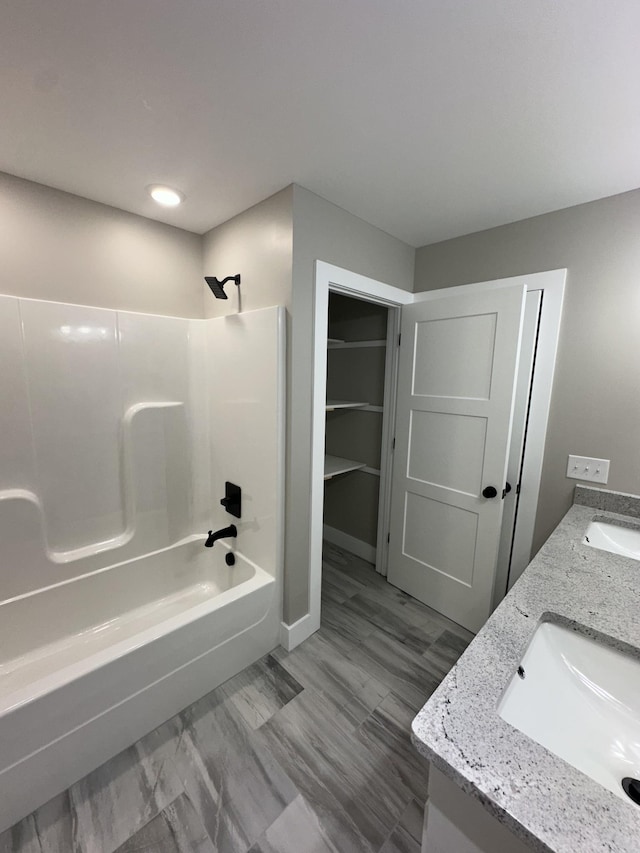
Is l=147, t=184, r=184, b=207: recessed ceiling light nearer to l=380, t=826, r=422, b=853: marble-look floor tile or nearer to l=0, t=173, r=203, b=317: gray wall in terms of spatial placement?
l=0, t=173, r=203, b=317: gray wall

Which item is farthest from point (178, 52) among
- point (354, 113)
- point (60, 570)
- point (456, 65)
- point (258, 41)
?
point (60, 570)

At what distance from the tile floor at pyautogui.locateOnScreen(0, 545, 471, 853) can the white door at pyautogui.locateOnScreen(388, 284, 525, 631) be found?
493mm

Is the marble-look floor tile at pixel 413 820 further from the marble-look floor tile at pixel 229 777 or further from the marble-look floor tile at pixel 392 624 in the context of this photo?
the marble-look floor tile at pixel 392 624

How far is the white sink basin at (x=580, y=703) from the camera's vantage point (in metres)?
0.73

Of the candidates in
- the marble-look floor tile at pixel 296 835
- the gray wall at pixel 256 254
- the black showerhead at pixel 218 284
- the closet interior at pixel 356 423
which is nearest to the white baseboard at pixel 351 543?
the closet interior at pixel 356 423

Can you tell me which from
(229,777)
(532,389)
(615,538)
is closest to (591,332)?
(532,389)

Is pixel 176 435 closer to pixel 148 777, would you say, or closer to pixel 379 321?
pixel 148 777

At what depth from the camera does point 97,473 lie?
184 centimetres

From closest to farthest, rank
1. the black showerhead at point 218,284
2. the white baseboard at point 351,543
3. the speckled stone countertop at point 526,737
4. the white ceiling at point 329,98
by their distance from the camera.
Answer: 1. the speckled stone countertop at point 526,737
2. the white ceiling at point 329,98
3. the black showerhead at point 218,284
4. the white baseboard at point 351,543

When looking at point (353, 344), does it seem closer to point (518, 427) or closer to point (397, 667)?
point (518, 427)

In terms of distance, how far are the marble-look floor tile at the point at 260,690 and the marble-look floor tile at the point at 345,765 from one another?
0.05 m

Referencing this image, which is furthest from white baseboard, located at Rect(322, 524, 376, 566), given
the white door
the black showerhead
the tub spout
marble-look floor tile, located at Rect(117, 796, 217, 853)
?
the black showerhead

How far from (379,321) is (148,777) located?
277 centimetres

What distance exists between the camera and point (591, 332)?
1.70m
